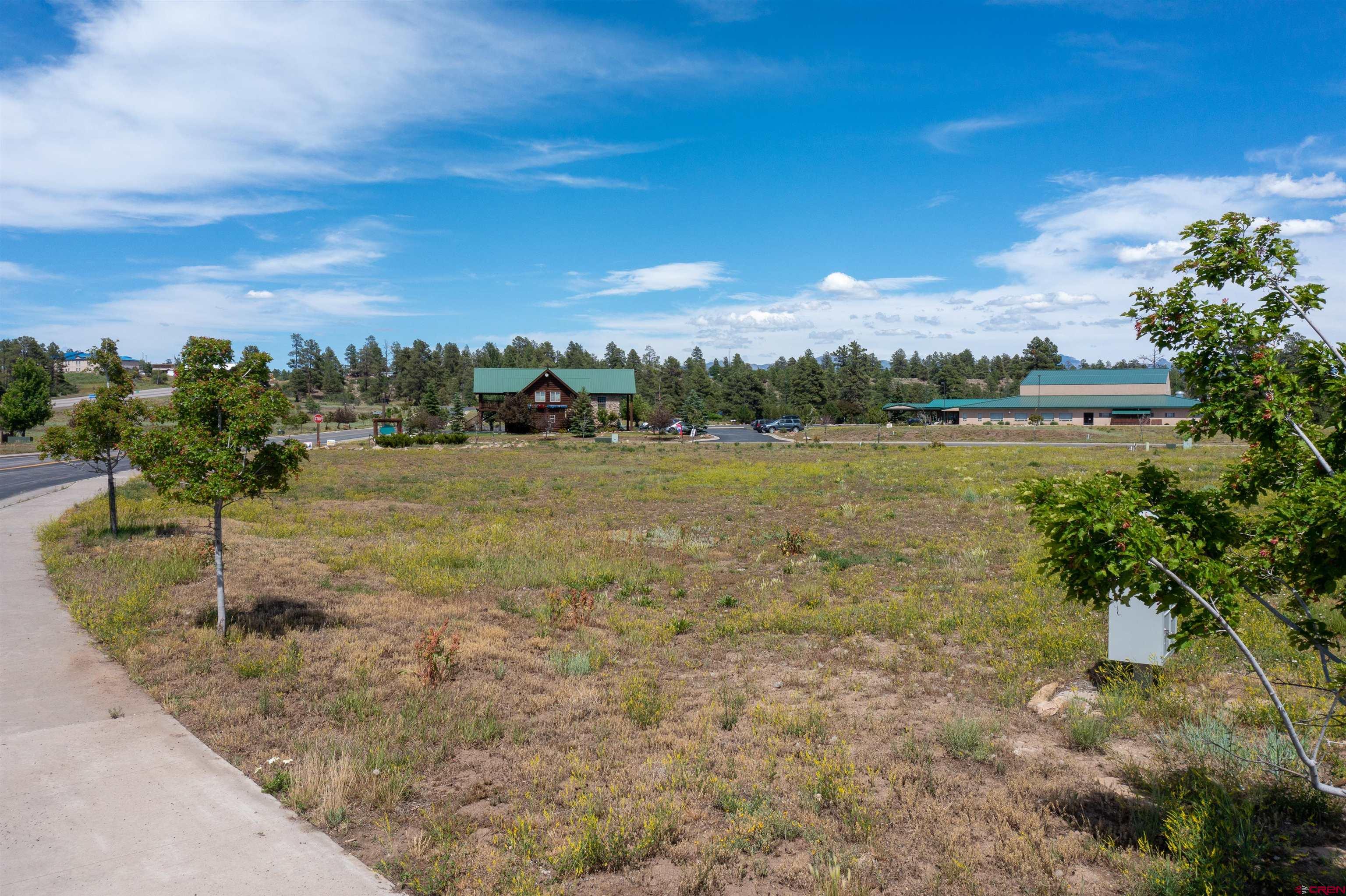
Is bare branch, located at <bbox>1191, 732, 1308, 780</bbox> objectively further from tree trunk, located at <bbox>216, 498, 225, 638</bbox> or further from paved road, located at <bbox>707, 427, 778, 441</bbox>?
paved road, located at <bbox>707, 427, 778, 441</bbox>

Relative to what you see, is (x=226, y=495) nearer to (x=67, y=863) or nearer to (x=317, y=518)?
(x=67, y=863)

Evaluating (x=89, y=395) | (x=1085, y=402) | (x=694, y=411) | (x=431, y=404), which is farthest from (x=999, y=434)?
(x=89, y=395)

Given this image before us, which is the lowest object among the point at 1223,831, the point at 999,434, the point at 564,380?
the point at 1223,831

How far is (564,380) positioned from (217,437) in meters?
77.5

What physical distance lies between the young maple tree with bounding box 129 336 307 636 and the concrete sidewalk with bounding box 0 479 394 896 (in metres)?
2.60

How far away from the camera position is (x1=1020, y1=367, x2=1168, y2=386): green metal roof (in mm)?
96250

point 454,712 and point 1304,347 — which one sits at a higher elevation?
point 1304,347

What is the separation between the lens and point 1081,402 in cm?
9419

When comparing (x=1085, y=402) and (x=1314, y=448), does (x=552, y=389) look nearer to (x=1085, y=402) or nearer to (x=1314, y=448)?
(x=1085, y=402)

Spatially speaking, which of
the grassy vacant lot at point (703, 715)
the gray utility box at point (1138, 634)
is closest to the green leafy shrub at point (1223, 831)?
the grassy vacant lot at point (703, 715)

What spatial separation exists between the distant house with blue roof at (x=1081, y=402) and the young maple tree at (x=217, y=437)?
91495 millimetres

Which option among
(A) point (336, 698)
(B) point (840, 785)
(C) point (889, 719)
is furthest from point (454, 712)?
(C) point (889, 719)

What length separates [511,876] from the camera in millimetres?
5039

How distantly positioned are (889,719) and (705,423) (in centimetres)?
8356
